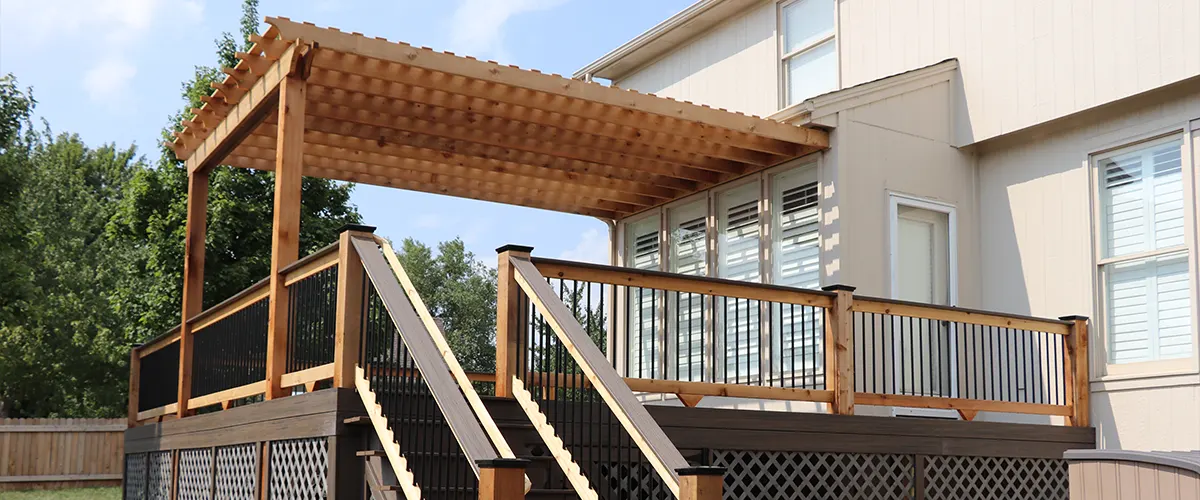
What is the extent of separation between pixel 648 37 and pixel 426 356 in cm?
897

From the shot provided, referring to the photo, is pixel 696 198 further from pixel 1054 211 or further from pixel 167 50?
pixel 167 50

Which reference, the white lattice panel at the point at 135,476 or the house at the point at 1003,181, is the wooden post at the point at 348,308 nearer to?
the house at the point at 1003,181

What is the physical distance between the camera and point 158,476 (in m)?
9.80

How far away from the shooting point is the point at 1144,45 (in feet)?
28.5

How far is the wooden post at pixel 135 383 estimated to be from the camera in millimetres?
11211

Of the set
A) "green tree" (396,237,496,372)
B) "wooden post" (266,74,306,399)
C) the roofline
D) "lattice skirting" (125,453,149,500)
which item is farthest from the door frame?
"green tree" (396,237,496,372)

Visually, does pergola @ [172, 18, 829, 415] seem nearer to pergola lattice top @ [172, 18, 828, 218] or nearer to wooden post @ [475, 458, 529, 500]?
pergola lattice top @ [172, 18, 828, 218]

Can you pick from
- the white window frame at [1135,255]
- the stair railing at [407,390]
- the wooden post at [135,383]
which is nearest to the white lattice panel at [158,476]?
the wooden post at [135,383]

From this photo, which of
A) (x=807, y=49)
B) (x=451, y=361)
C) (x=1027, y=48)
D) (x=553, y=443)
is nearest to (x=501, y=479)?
(x=553, y=443)

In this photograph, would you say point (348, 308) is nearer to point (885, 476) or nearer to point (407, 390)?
point (407, 390)

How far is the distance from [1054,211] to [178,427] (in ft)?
24.4

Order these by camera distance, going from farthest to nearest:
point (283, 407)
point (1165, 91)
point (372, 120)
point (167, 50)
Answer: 1. point (167, 50)
2. point (372, 120)
3. point (1165, 91)
4. point (283, 407)

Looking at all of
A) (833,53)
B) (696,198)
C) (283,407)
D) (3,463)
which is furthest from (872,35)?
(3,463)

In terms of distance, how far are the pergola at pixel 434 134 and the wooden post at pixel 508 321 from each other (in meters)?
1.55
